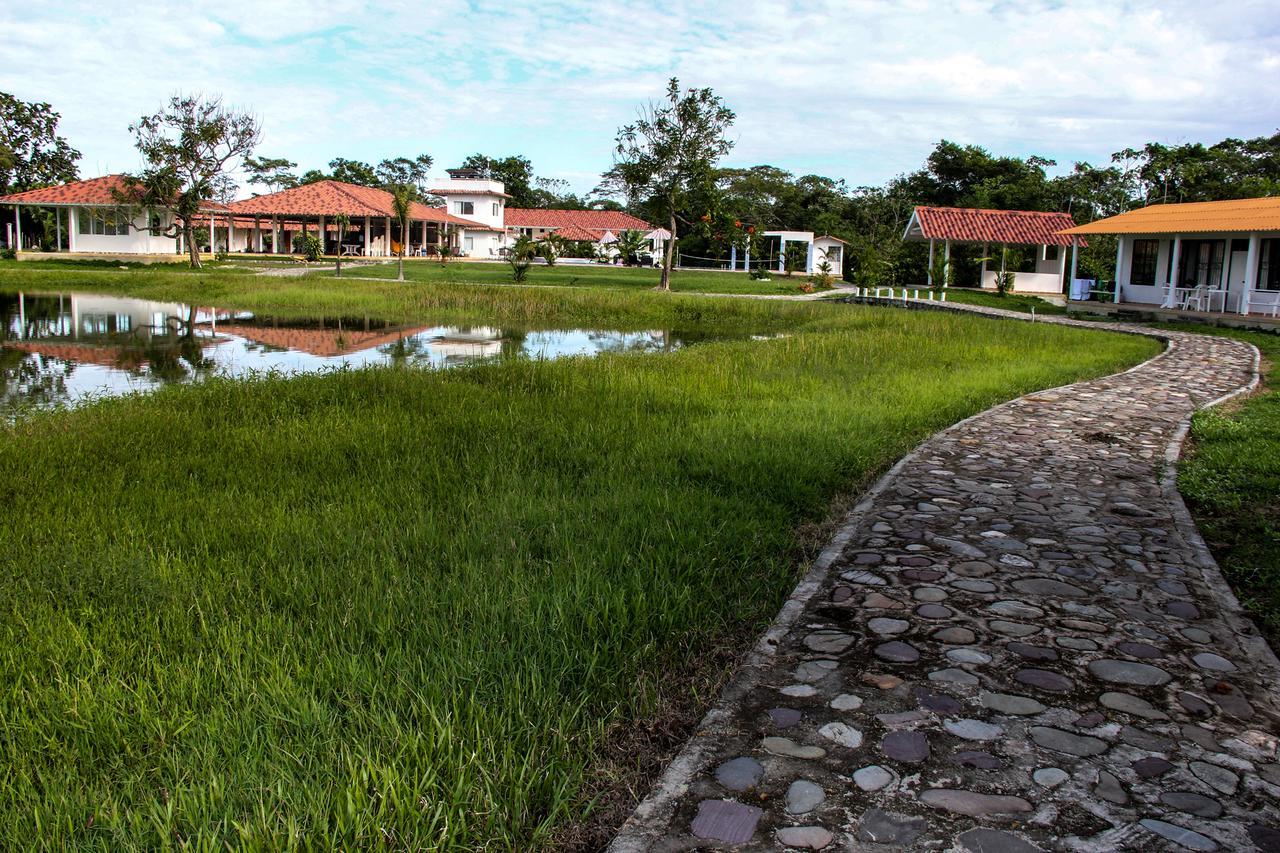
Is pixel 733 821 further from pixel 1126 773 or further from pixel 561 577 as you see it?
pixel 561 577

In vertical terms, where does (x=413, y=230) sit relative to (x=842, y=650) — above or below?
above

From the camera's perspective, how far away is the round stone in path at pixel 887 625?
4.12 meters

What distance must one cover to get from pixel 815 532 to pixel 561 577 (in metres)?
1.83

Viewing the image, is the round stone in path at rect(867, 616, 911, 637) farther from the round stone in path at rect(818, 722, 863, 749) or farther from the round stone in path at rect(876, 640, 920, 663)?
the round stone in path at rect(818, 722, 863, 749)

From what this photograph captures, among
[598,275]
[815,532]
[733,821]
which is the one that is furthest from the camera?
[598,275]

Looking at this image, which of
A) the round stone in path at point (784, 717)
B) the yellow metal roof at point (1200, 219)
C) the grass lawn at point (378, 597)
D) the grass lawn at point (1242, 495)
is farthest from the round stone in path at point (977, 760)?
the yellow metal roof at point (1200, 219)

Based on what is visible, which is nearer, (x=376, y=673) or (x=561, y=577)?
(x=376, y=673)

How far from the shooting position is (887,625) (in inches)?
165

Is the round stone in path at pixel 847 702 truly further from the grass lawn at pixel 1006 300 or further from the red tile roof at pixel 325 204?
the red tile roof at pixel 325 204

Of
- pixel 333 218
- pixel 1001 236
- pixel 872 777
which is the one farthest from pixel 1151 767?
pixel 333 218

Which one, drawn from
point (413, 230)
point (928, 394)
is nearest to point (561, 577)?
point (928, 394)

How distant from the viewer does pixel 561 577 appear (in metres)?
4.50

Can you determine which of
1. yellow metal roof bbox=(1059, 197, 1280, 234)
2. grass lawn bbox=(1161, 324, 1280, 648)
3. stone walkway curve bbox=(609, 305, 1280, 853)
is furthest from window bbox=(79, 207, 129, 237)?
stone walkway curve bbox=(609, 305, 1280, 853)

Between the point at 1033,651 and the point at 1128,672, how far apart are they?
343mm
